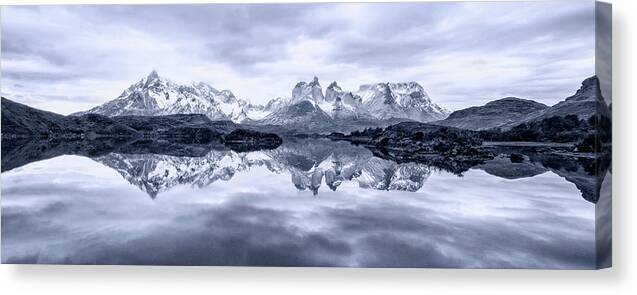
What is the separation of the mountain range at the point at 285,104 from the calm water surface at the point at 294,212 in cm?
55

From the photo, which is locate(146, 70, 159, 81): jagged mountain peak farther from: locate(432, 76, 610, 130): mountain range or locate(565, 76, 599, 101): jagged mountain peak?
locate(565, 76, 599, 101): jagged mountain peak

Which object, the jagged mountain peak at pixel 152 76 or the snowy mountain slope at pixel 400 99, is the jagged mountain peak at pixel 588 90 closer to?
the snowy mountain slope at pixel 400 99

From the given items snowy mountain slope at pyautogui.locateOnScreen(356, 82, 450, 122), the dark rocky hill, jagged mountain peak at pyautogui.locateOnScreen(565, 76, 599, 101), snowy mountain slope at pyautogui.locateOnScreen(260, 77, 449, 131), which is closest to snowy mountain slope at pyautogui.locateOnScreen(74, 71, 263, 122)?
snowy mountain slope at pyautogui.locateOnScreen(260, 77, 449, 131)

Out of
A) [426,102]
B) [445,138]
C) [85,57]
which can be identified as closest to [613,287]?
[445,138]

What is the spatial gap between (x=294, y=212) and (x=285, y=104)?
1675mm

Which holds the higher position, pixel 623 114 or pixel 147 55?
pixel 147 55

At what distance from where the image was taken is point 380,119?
6695 millimetres

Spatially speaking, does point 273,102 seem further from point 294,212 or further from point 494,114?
point 494,114

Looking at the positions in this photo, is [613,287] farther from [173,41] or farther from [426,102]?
[173,41]

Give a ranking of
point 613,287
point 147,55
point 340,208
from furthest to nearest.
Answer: point 147,55 → point 340,208 → point 613,287

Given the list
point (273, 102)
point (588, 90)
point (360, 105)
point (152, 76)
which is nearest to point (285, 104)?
point (273, 102)

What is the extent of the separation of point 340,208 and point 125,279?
2984 millimetres

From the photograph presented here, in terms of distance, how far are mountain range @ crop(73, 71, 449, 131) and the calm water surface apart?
55cm

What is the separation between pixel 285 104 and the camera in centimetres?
654
